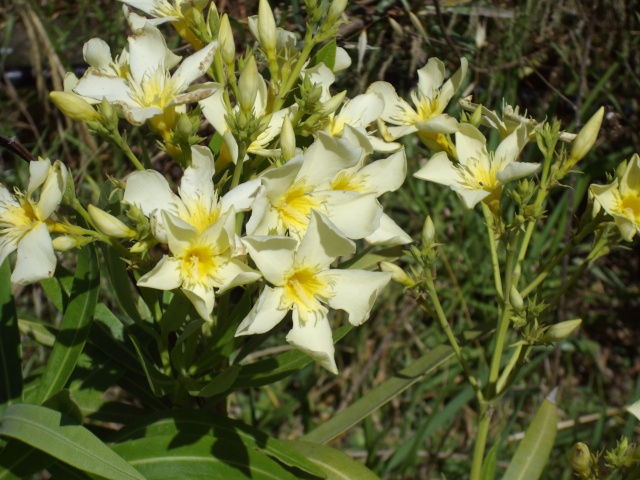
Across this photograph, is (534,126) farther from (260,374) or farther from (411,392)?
(411,392)

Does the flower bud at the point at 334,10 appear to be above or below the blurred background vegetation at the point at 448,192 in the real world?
above

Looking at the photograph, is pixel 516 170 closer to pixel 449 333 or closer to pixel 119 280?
pixel 449 333

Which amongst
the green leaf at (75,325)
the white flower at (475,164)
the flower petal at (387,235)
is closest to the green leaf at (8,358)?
the green leaf at (75,325)

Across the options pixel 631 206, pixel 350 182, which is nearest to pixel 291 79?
pixel 350 182

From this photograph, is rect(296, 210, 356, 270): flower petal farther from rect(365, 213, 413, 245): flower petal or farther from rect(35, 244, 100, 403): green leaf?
rect(35, 244, 100, 403): green leaf

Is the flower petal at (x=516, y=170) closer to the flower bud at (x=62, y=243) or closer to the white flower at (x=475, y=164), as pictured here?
the white flower at (x=475, y=164)

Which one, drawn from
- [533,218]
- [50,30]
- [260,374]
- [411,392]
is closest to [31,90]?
[50,30]

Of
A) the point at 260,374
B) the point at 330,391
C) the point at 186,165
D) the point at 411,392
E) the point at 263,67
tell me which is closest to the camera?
the point at 186,165
